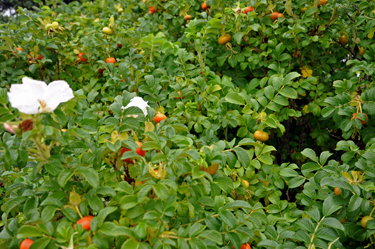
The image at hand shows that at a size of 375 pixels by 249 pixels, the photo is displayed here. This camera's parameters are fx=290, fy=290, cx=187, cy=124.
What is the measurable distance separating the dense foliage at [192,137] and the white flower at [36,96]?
0.06 ft

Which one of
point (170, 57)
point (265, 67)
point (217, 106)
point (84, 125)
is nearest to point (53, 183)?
point (84, 125)

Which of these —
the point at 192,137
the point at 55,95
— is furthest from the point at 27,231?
the point at 192,137

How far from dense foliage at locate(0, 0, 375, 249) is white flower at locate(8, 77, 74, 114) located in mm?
19

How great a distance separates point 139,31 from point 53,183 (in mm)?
1907

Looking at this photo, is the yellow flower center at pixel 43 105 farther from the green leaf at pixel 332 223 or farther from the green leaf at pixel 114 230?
the green leaf at pixel 332 223

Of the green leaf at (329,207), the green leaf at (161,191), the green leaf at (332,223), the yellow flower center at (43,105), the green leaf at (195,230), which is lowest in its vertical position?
the green leaf at (332,223)

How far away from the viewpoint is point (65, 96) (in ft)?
2.89

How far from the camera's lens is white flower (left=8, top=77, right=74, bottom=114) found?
821 millimetres

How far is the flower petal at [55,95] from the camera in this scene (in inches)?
33.7

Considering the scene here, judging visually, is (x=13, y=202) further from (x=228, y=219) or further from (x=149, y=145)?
(x=228, y=219)

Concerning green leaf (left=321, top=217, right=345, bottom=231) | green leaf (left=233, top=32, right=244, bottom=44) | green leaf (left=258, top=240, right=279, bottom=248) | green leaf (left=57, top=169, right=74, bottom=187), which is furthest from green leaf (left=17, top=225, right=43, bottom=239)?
green leaf (left=233, top=32, right=244, bottom=44)

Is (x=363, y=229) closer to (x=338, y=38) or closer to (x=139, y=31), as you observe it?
(x=338, y=38)

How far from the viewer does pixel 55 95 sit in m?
0.86

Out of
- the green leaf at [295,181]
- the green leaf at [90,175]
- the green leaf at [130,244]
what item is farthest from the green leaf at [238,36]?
the green leaf at [130,244]
